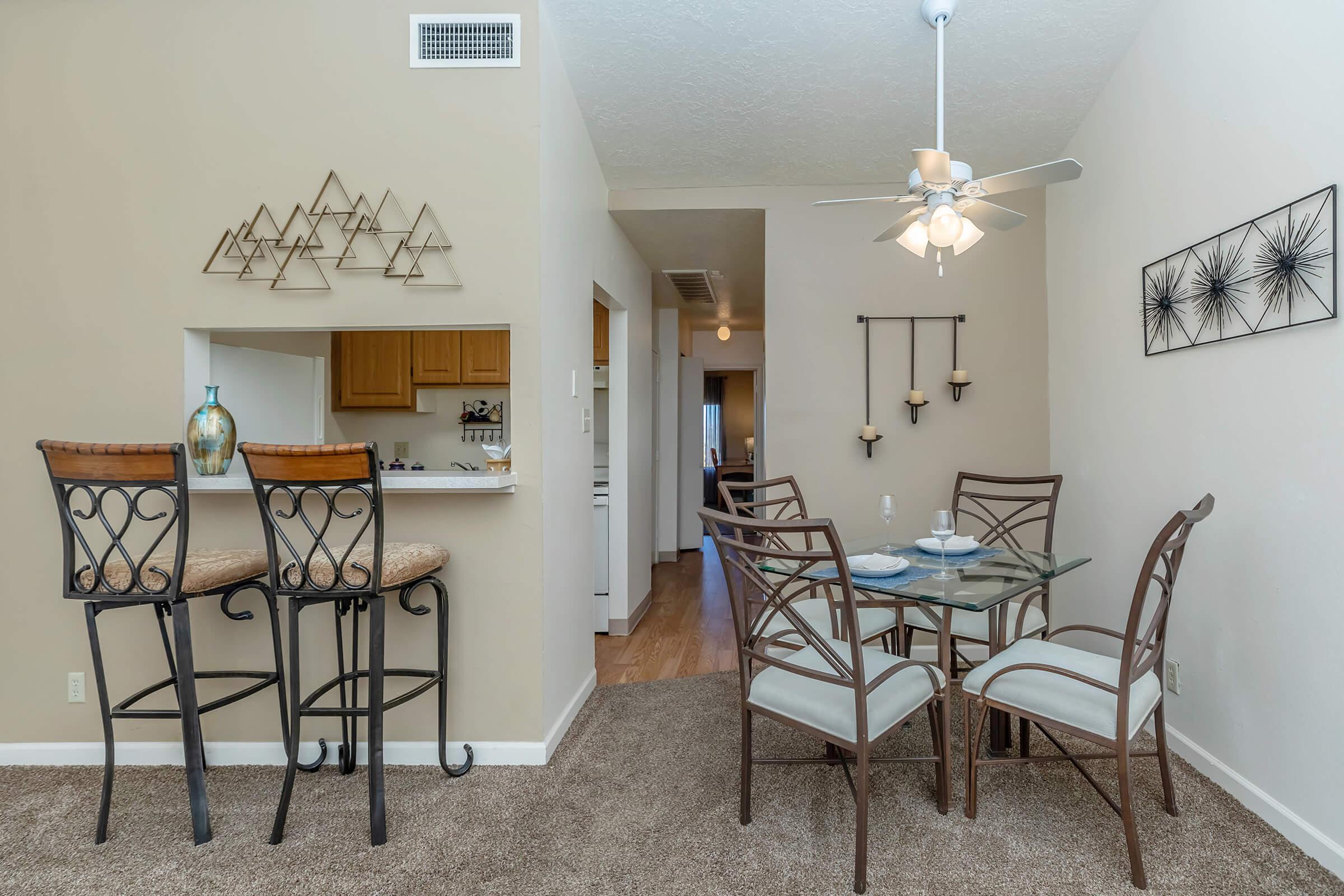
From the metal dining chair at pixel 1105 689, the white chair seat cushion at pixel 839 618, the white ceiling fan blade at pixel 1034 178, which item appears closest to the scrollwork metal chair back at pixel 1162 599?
the metal dining chair at pixel 1105 689

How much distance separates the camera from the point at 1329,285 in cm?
180

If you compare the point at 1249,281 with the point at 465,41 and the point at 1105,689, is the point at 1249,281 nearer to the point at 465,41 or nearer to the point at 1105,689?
the point at 1105,689

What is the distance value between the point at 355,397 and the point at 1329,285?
4374 millimetres

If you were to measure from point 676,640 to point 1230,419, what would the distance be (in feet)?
9.17

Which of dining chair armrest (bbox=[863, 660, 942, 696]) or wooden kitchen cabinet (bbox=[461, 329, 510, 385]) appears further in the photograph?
wooden kitchen cabinet (bbox=[461, 329, 510, 385])

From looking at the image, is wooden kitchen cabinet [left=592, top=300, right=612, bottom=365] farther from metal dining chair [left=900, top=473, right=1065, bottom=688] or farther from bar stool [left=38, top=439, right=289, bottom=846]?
bar stool [left=38, top=439, right=289, bottom=846]

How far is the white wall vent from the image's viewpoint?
236cm

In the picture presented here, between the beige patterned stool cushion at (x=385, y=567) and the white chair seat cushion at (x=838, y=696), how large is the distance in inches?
41.5

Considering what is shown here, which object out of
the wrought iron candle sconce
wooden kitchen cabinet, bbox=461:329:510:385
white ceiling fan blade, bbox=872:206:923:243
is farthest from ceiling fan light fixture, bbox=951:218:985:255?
wooden kitchen cabinet, bbox=461:329:510:385

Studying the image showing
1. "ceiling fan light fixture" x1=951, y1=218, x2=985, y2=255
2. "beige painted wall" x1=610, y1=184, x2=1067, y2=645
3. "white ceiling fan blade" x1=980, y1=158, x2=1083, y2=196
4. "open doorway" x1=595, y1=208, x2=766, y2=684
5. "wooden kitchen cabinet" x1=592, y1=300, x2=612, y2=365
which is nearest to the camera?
"white ceiling fan blade" x1=980, y1=158, x2=1083, y2=196

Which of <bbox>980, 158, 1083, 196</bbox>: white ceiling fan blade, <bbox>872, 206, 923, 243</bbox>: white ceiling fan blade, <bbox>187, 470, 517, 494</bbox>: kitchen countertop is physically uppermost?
<bbox>980, 158, 1083, 196</bbox>: white ceiling fan blade

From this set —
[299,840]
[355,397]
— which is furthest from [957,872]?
[355,397]

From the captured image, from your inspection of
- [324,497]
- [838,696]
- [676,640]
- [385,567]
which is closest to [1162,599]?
[838,696]

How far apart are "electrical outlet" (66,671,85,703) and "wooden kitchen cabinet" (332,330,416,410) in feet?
6.94
